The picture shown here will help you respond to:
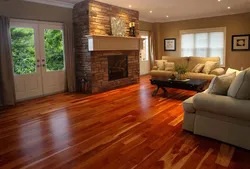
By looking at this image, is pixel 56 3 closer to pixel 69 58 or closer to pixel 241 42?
pixel 69 58

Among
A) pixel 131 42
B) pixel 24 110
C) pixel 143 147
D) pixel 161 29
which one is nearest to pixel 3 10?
pixel 24 110

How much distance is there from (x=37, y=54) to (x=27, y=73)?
58cm

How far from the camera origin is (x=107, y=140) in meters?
2.92

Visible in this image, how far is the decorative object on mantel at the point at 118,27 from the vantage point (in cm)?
640

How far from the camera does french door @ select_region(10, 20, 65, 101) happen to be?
5137 mm

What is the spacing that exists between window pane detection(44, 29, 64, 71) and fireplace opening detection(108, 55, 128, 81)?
1.50 metres

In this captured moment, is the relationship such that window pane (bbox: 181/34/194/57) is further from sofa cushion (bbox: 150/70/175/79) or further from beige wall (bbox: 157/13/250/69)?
sofa cushion (bbox: 150/70/175/79)

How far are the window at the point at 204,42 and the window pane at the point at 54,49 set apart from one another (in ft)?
18.9

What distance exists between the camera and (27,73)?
5.36m

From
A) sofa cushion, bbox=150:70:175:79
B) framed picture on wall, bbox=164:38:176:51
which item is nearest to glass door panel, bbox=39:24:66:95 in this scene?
sofa cushion, bbox=150:70:175:79

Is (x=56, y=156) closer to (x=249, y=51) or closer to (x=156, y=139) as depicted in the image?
(x=156, y=139)

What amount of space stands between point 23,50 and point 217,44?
7280mm

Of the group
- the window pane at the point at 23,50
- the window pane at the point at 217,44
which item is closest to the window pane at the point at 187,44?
the window pane at the point at 217,44

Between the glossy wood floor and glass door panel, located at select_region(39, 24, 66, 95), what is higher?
glass door panel, located at select_region(39, 24, 66, 95)
